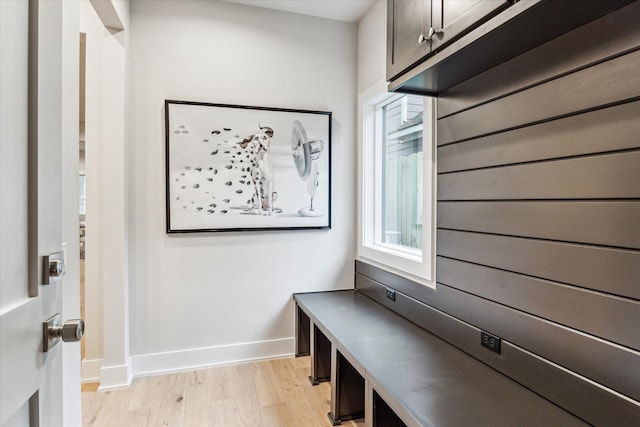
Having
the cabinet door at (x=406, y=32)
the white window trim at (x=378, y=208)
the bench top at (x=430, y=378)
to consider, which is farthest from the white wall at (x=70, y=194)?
the white window trim at (x=378, y=208)

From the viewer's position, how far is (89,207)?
8.05 ft

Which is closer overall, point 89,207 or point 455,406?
point 455,406

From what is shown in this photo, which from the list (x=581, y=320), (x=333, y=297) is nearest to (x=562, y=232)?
(x=581, y=320)

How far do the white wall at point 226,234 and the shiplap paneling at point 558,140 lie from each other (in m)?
1.45

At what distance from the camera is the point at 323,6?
273cm

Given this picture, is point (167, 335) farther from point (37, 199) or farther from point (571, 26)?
point (571, 26)

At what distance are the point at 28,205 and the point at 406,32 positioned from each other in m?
1.56

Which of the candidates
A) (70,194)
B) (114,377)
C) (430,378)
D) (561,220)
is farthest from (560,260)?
(114,377)

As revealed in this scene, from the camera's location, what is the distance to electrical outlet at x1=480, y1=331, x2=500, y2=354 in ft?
5.03

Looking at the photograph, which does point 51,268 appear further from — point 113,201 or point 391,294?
point 391,294

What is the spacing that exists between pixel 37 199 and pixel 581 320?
5.29ft

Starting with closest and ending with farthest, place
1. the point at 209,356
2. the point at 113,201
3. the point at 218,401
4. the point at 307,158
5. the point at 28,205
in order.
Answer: the point at 28,205
the point at 218,401
the point at 113,201
the point at 209,356
the point at 307,158

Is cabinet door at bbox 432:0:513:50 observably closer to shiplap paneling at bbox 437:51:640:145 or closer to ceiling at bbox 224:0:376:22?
shiplap paneling at bbox 437:51:640:145

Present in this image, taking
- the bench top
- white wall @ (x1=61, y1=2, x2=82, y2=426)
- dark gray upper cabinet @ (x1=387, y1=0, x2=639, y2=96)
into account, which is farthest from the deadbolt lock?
dark gray upper cabinet @ (x1=387, y1=0, x2=639, y2=96)
